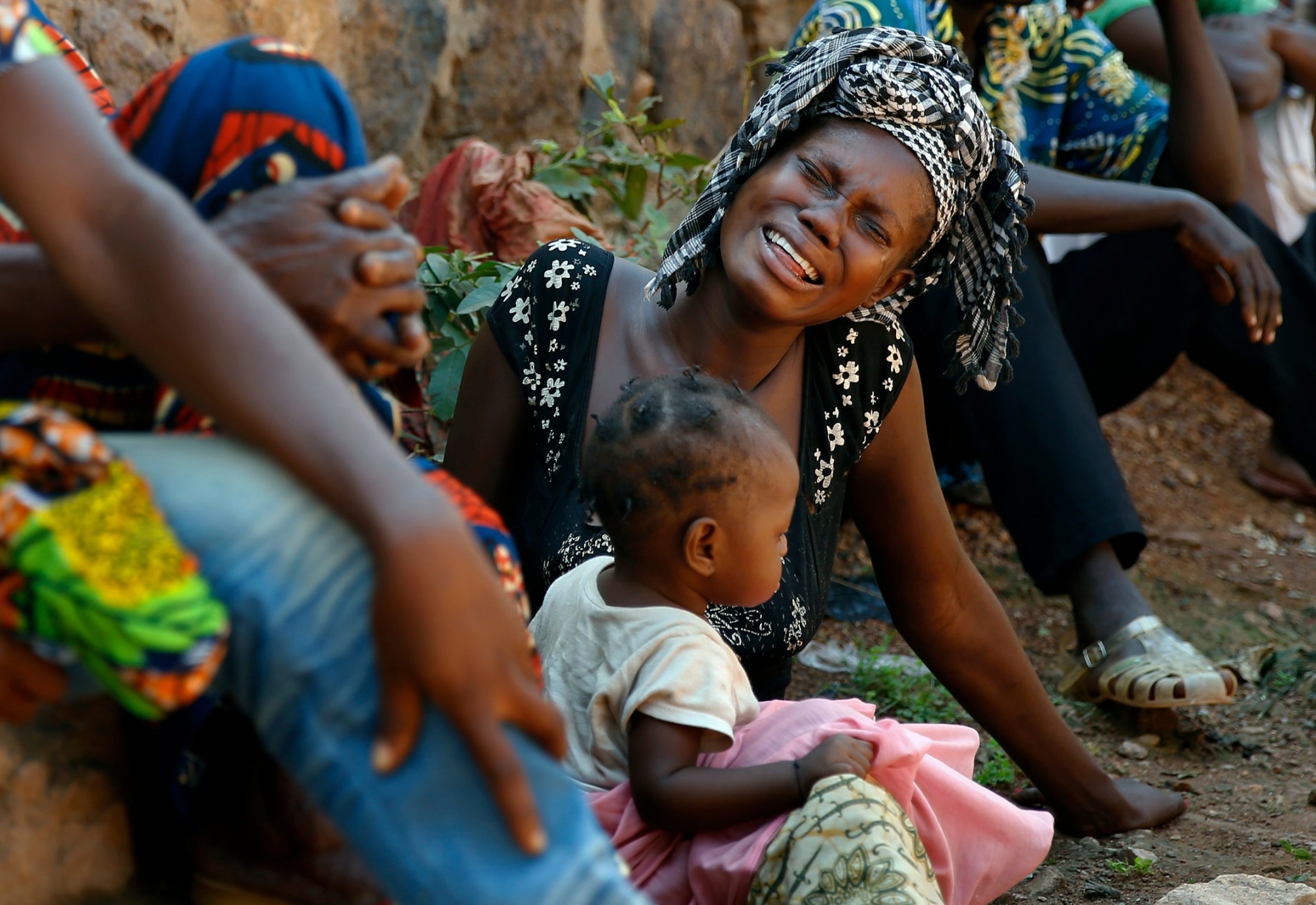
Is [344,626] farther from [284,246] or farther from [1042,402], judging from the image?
[1042,402]

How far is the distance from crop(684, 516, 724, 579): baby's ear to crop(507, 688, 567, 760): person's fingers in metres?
0.73

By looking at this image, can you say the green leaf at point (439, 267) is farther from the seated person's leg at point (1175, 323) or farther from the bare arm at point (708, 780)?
the seated person's leg at point (1175, 323)

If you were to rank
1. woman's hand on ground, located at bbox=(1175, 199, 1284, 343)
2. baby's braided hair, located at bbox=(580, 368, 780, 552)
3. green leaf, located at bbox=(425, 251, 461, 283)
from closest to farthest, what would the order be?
baby's braided hair, located at bbox=(580, 368, 780, 552)
green leaf, located at bbox=(425, 251, 461, 283)
woman's hand on ground, located at bbox=(1175, 199, 1284, 343)

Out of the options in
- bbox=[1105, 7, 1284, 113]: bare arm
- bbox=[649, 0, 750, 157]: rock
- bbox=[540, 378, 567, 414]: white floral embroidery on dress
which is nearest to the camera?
bbox=[540, 378, 567, 414]: white floral embroidery on dress

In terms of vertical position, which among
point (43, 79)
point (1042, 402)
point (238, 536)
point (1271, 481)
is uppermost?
point (43, 79)

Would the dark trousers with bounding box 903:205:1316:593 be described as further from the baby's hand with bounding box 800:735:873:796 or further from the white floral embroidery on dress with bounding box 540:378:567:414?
the baby's hand with bounding box 800:735:873:796

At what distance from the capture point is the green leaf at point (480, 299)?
2893 millimetres

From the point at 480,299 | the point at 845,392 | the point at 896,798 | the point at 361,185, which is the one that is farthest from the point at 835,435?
the point at 361,185

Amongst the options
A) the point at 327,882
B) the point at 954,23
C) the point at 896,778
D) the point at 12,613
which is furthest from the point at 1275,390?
the point at 12,613

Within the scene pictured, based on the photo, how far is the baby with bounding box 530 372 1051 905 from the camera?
1745 millimetres

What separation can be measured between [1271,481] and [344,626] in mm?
4763

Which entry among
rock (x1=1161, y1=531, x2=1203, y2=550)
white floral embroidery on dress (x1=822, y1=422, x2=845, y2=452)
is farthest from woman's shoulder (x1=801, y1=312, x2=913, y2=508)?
rock (x1=1161, y1=531, x2=1203, y2=550)

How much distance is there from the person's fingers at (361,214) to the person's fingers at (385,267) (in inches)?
1.2

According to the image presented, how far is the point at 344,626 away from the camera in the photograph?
3.69ft
